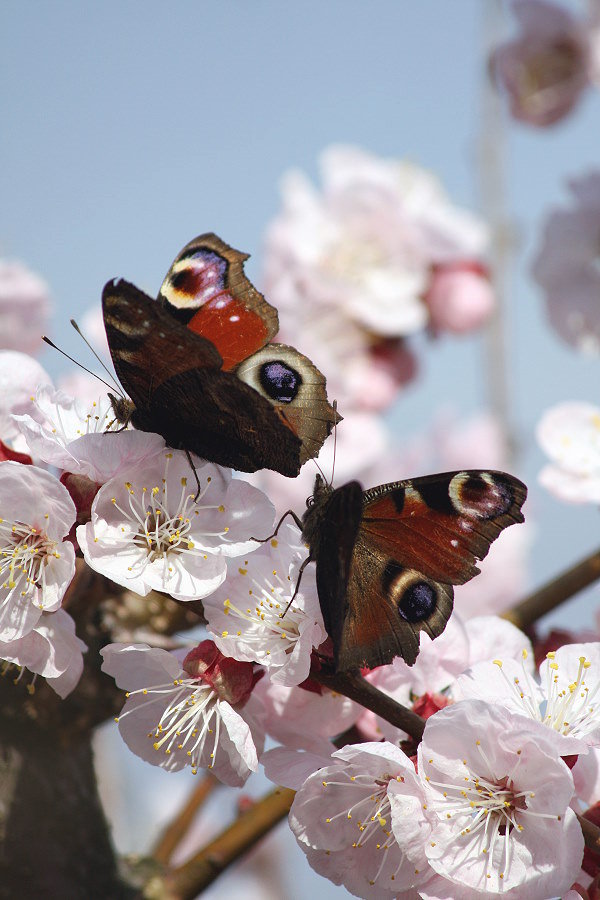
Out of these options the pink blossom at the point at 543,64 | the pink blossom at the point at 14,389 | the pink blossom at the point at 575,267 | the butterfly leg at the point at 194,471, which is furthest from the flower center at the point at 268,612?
the pink blossom at the point at 543,64

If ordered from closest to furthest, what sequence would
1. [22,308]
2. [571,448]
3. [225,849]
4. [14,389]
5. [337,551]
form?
[337,551] < [14,389] < [225,849] < [571,448] < [22,308]

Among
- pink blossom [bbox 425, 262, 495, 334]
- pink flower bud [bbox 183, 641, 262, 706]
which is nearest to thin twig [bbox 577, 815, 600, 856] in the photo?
pink flower bud [bbox 183, 641, 262, 706]

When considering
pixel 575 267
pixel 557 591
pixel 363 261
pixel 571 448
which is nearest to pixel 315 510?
pixel 557 591

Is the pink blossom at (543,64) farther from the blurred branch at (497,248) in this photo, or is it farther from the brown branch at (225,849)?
the brown branch at (225,849)

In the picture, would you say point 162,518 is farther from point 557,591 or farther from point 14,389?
point 557,591

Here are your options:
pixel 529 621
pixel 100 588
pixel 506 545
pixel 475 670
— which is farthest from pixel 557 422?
pixel 506 545
